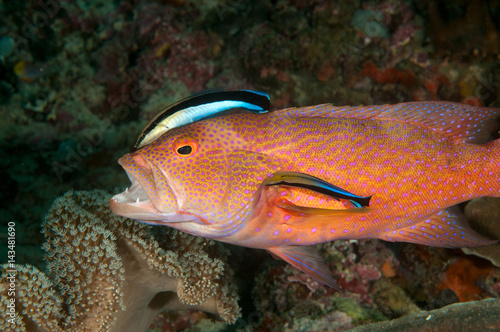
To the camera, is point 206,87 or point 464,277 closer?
point 464,277

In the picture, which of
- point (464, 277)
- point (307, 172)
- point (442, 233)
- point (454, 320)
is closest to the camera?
→ point (307, 172)

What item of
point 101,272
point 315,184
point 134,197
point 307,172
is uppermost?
point 315,184

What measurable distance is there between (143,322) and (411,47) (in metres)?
5.79

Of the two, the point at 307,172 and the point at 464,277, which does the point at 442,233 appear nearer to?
the point at 464,277

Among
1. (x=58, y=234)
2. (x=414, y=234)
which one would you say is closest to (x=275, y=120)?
(x=414, y=234)

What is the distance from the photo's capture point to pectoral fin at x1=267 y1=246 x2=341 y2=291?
2.68m

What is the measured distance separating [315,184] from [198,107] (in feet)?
3.53

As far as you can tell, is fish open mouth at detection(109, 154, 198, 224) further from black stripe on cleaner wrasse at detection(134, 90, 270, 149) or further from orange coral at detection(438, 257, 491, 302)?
orange coral at detection(438, 257, 491, 302)

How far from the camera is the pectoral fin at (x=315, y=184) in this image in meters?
2.14

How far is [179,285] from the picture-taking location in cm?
321

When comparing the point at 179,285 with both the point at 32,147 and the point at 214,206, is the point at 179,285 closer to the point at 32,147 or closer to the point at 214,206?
the point at 214,206

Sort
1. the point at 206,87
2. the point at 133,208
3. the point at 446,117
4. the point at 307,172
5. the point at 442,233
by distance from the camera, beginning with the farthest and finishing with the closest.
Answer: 1. the point at 206,87
2. the point at 442,233
3. the point at 446,117
4. the point at 307,172
5. the point at 133,208

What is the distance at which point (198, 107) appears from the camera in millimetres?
2451

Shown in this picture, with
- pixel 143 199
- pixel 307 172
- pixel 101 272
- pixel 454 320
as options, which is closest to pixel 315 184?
pixel 307 172
